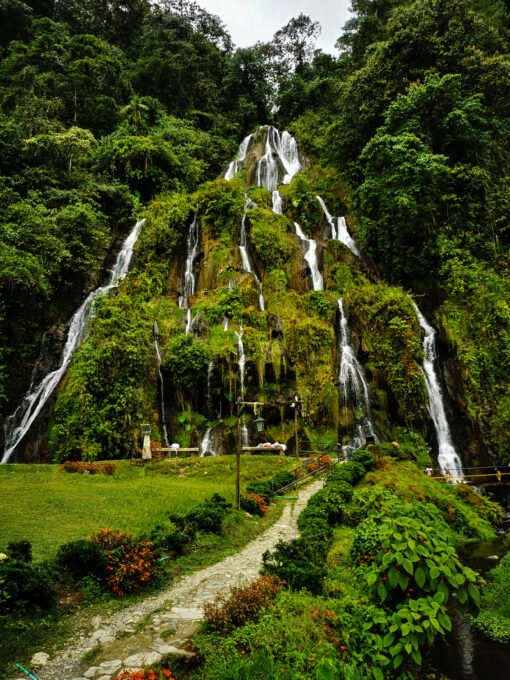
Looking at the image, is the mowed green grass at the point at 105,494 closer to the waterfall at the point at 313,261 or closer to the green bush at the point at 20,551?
the green bush at the point at 20,551

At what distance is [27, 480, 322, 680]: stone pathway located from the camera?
16.0 feet

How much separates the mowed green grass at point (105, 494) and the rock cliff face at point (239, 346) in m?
3.03

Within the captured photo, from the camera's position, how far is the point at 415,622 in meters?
4.84

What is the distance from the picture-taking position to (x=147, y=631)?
5.79 m

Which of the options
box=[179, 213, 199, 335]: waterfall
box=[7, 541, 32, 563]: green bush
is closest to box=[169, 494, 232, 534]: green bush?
box=[7, 541, 32, 563]: green bush

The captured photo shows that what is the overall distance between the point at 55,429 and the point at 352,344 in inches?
665

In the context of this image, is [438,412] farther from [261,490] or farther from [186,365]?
[186,365]

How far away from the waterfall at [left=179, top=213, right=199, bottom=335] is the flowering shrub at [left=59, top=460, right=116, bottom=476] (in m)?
10.6

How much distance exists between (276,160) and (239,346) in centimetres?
2643

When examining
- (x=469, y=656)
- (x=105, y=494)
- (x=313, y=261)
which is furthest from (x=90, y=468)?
(x=313, y=261)

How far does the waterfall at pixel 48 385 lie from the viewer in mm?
20844

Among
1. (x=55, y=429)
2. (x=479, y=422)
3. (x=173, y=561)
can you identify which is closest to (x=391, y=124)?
(x=479, y=422)

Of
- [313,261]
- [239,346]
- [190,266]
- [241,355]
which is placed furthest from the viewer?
[313,261]

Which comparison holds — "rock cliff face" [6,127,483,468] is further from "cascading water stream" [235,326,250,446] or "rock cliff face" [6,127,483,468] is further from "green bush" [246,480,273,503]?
"green bush" [246,480,273,503]
